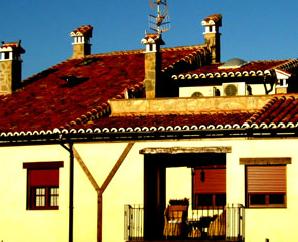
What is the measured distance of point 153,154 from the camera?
3453cm

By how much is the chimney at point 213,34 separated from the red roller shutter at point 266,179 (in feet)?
46.2

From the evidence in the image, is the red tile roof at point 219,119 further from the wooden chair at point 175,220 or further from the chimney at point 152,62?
the wooden chair at point 175,220

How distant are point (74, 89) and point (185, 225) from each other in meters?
9.97

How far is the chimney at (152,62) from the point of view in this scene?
39.2 metres

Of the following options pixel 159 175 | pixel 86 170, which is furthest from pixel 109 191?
pixel 159 175

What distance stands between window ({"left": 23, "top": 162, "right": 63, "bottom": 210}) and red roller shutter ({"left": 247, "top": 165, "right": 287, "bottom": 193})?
272 inches

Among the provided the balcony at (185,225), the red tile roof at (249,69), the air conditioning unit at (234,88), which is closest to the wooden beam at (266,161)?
the balcony at (185,225)

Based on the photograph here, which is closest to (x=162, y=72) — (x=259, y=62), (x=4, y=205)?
(x=259, y=62)

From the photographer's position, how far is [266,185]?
3288cm

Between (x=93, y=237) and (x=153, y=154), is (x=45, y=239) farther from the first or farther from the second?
(x=153, y=154)

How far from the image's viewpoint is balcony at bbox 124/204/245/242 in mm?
33000

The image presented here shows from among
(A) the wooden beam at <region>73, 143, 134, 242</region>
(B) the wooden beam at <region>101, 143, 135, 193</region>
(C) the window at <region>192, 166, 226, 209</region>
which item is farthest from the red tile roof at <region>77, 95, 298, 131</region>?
(C) the window at <region>192, 166, 226, 209</region>

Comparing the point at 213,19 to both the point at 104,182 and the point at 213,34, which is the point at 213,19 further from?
the point at 104,182

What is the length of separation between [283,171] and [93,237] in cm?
679
